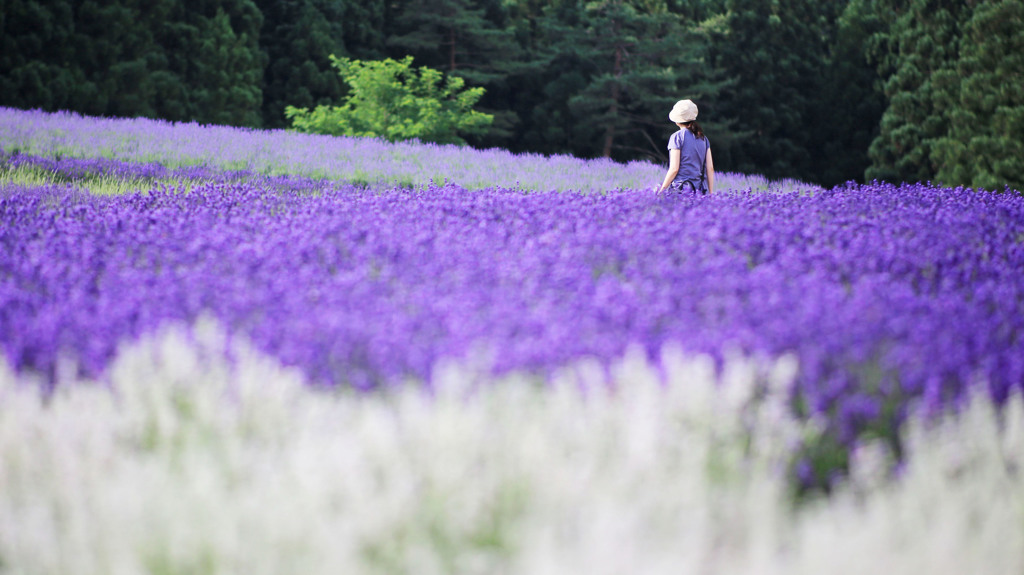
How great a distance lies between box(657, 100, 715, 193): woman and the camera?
23.7 ft

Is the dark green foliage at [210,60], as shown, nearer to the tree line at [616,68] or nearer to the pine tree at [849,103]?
the tree line at [616,68]

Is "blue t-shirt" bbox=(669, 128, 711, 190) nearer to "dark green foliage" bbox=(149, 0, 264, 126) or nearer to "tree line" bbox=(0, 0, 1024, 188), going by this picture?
"tree line" bbox=(0, 0, 1024, 188)

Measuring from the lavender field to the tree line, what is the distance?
646 inches

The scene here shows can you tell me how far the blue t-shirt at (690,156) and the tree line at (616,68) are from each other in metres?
14.2

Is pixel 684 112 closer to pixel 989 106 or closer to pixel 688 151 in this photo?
pixel 688 151

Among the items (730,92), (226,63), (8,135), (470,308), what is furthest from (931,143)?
(470,308)

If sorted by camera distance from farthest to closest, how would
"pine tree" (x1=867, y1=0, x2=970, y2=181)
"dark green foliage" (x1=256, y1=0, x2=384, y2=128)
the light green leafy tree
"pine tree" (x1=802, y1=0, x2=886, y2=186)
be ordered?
"pine tree" (x1=802, y1=0, x2=886, y2=186) → "dark green foliage" (x1=256, y1=0, x2=384, y2=128) → "pine tree" (x1=867, y1=0, x2=970, y2=181) → the light green leafy tree

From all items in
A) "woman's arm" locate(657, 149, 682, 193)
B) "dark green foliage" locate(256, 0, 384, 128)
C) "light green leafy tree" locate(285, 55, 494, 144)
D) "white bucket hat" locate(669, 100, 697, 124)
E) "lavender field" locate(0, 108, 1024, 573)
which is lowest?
"lavender field" locate(0, 108, 1024, 573)

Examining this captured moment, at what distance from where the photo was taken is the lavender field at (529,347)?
199 cm

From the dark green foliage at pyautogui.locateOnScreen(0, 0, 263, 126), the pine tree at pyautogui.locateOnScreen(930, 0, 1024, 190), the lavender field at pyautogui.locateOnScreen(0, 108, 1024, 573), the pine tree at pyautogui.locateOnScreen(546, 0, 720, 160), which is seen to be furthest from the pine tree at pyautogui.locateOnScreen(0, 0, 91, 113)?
the pine tree at pyautogui.locateOnScreen(930, 0, 1024, 190)

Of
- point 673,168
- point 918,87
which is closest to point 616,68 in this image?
point 918,87

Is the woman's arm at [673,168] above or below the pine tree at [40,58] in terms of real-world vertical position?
below

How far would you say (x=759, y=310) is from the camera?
2957 millimetres

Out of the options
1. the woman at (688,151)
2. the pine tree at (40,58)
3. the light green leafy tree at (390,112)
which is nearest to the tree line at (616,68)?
the pine tree at (40,58)
